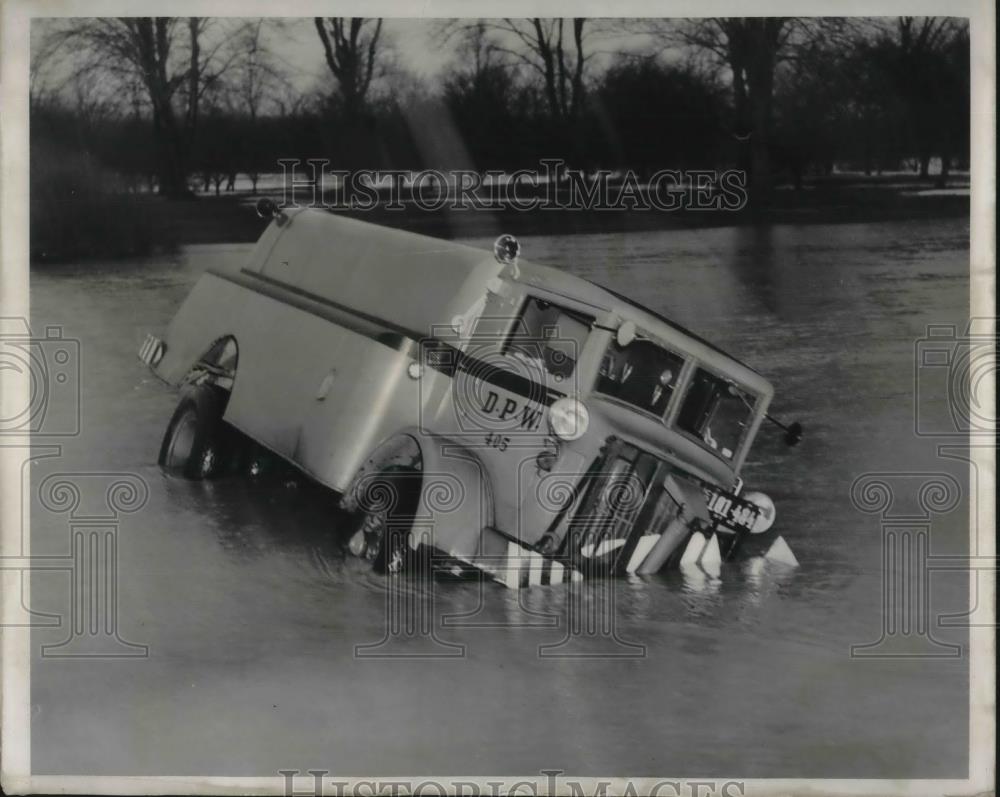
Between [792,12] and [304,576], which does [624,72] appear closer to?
[792,12]

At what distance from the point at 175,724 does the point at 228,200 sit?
2427 mm

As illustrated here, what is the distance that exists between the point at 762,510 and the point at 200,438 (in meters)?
2.67

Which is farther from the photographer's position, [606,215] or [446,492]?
[606,215]

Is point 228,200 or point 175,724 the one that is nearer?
point 175,724

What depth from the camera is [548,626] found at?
20.0ft

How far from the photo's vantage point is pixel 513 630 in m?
6.10

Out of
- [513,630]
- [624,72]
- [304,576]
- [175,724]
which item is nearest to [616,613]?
[513,630]

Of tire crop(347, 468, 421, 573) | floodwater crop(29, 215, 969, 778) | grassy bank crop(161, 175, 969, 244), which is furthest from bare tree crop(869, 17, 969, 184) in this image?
tire crop(347, 468, 421, 573)

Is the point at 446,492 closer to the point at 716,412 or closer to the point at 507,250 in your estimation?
the point at 507,250

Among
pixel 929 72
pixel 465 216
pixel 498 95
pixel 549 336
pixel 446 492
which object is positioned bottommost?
pixel 446 492

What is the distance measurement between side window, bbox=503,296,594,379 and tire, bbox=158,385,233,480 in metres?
1.59

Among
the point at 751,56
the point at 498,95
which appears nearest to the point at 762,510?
the point at 751,56

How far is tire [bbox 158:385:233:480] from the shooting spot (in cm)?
657

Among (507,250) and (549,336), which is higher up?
(507,250)
